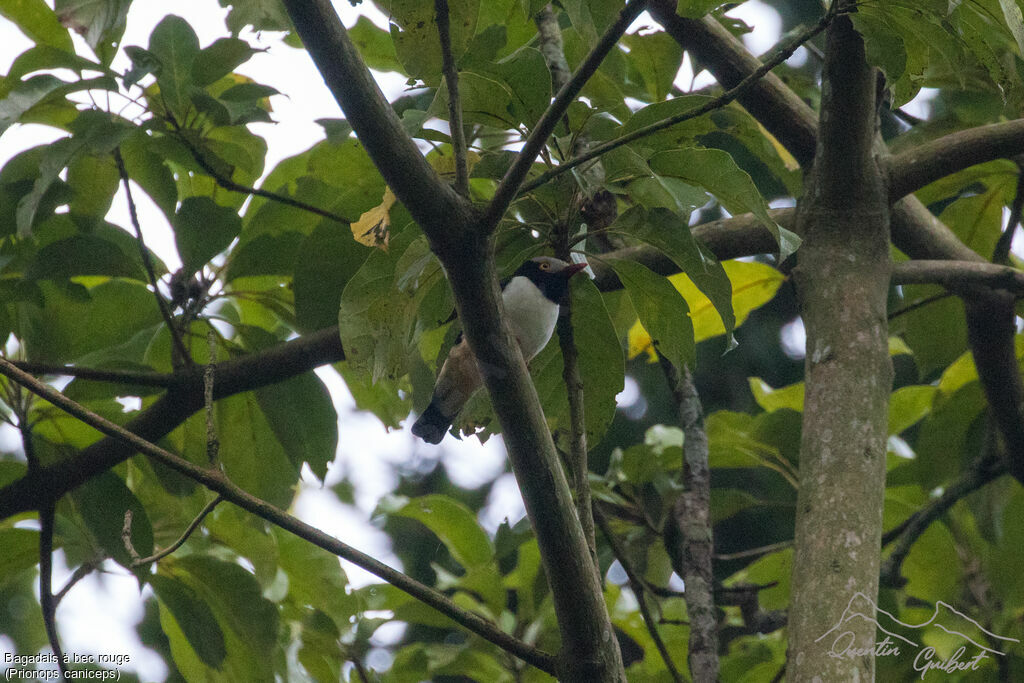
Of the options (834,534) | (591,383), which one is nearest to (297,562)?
(591,383)

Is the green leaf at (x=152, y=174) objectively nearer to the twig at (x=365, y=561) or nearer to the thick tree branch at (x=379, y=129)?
the twig at (x=365, y=561)

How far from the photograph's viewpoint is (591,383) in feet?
6.91

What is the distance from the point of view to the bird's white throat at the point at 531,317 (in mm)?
2496

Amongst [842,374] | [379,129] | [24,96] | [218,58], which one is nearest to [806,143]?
[842,374]

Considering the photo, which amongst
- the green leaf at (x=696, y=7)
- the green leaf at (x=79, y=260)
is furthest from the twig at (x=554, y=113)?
the green leaf at (x=79, y=260)

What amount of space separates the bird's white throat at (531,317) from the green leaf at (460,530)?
74 cm

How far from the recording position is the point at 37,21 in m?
2.49

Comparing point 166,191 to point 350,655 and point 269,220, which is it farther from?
point 350,655

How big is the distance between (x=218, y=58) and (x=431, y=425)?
1201 mm

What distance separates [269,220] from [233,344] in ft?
1.23

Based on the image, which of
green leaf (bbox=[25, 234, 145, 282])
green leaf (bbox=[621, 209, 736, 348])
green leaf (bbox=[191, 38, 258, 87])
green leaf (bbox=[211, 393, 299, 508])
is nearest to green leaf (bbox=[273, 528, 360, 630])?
green leaf (bbox=[211, 393, 299, 508])

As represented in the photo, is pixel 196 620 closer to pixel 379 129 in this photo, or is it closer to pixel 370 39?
pixel 370 39

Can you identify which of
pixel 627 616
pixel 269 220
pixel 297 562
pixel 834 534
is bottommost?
pixel 834 534

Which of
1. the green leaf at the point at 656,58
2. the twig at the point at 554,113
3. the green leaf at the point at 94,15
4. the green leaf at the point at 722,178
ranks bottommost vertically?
the twig at the point at 554,113
